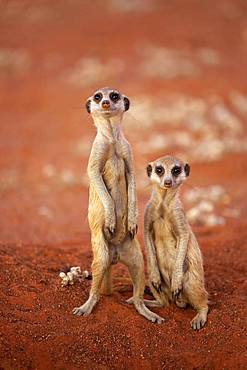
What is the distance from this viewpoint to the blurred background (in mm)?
10164

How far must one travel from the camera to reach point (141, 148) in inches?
512

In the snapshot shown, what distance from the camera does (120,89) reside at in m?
15.7

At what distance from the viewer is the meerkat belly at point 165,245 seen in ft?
17.4

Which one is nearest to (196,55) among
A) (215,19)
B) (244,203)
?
(215,19)

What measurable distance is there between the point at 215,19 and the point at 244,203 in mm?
12865

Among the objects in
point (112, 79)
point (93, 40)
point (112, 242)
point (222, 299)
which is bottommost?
point (222, 299)

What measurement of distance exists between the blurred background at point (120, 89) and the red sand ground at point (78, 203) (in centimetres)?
6

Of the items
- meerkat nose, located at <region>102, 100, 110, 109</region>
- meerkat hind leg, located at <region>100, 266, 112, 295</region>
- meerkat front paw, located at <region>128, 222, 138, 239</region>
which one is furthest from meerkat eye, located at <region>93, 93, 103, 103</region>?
meerkat hind leg, located at <region>100, 266, 112, 295</region>

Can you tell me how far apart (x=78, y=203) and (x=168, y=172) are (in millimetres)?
5191

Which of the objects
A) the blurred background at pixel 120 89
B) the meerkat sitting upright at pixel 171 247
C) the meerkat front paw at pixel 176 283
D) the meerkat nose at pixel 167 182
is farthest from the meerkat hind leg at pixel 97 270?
the blurred background at pixel 120 89

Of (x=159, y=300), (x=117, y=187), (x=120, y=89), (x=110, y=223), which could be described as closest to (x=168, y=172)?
(x=117, y=187)

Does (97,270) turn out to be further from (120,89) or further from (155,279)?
(120,89)

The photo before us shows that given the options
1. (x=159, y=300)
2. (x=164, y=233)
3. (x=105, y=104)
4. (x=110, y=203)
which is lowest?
(x=159, y=300)

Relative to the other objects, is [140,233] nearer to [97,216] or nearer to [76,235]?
[76,235]
